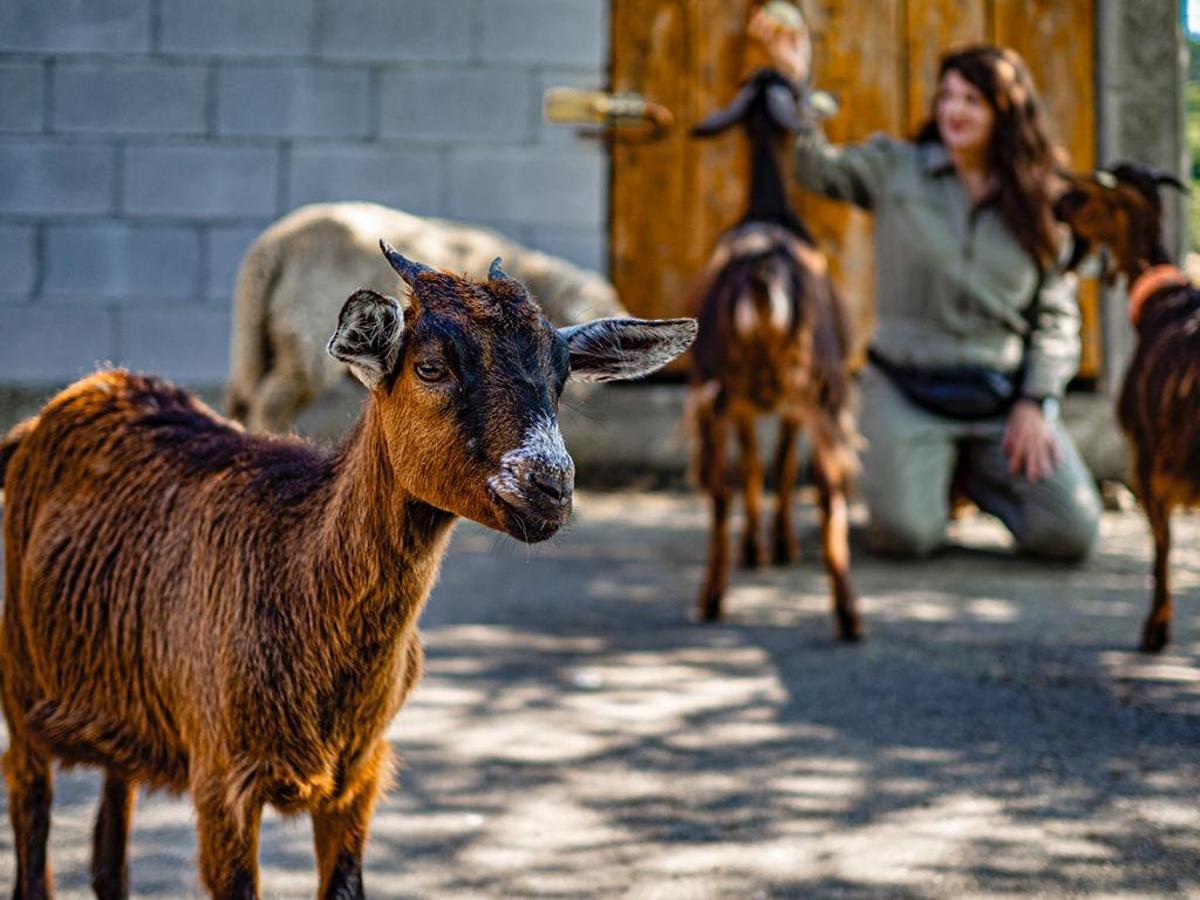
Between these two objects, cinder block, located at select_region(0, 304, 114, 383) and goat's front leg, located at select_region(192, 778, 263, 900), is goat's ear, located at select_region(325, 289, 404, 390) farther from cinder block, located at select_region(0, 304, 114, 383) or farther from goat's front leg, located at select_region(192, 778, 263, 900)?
cinder block, located at select_region(0, 304, 114, 383)

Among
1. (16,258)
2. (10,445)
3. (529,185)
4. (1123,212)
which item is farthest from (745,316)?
(16,258)

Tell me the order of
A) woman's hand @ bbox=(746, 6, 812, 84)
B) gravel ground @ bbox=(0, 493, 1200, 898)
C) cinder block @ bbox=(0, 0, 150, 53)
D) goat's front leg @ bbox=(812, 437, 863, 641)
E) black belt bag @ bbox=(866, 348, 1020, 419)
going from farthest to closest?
cinder block @ bbox=(0, 0, 150, 53) < black belt bag @ bbox=(866, 348, 1020, 419) < woman's hand @ bbox=(746, 6, 812, 84) < goat's front leg @ bbox=(812, 437, 863, 641) < gravel ground @ bbox=(0, 493, 1200, 898)

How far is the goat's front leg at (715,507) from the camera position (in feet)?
17.1

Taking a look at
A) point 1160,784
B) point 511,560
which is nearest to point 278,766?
point 1160,784

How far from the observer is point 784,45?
578cm

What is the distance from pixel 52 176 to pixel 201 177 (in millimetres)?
878

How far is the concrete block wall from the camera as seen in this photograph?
7.95m

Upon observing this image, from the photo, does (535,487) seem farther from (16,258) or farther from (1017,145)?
(16,258)

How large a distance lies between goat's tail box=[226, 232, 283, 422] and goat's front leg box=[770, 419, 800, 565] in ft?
8.39

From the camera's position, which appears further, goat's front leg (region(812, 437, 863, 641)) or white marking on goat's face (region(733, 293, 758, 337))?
white marking on goat's face (region(733, 293, 758, 337))

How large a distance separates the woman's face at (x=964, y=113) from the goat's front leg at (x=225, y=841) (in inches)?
179

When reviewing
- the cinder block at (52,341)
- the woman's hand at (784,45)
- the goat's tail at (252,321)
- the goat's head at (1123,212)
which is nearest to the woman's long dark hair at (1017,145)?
the woman's hand at (784,45)

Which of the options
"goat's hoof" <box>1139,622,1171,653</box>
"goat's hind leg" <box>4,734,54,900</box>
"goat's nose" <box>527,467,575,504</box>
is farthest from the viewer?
"goat's hoof" <box>1139,622,1171,653</box>

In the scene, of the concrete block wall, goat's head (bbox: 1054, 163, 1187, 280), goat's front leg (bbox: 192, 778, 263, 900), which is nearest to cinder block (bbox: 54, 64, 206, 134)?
the concrete block wall
